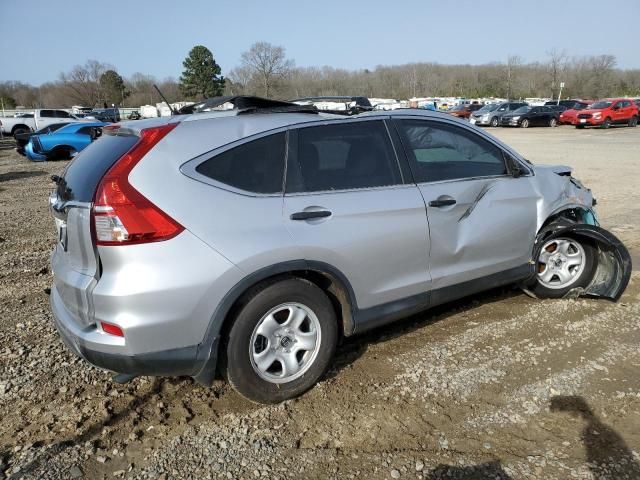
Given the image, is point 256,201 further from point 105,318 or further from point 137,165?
point 105,318

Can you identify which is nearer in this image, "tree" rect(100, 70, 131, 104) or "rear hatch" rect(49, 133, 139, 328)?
"rear hatch" rect(49, 133, 139, 328)

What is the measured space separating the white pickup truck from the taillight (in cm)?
2981

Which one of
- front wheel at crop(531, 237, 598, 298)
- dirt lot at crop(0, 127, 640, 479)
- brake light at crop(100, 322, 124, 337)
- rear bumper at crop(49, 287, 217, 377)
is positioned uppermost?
brake light at crop(100, 322, 124, 337)

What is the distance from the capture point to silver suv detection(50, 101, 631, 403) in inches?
98.3

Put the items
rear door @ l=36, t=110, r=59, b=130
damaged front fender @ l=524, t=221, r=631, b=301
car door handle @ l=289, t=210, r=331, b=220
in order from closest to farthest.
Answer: car door handle @ l=289, t=210, r=331, b=220, damaged front fender @ l=524, t=221, r=631, b=301, rear door @ l=36, t=110, r=59, b=130

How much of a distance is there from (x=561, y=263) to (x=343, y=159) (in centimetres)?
240

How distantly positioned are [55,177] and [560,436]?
3389mm

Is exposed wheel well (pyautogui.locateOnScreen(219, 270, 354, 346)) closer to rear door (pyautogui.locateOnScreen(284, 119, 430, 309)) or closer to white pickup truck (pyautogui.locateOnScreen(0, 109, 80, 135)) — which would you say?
rear door (pyautogui.locateOnScreen(284, 119, 430, 309))

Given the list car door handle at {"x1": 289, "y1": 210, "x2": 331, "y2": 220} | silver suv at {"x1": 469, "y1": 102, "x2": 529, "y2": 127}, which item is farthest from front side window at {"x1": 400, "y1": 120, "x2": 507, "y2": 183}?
silver suv at {"x1": 469, "y1": 102, "x2": 529, "y2": 127}

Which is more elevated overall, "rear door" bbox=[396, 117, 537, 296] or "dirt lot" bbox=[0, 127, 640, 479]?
"rear door" bbox=[396, 117, 537, 296]

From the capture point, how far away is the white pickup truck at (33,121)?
2853cm

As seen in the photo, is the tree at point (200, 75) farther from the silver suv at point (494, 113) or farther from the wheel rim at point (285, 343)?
the wheel rim at point (285, 343)

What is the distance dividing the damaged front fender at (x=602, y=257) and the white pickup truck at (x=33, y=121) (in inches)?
1179

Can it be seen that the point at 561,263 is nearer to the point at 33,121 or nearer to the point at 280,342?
the point at 280,342
